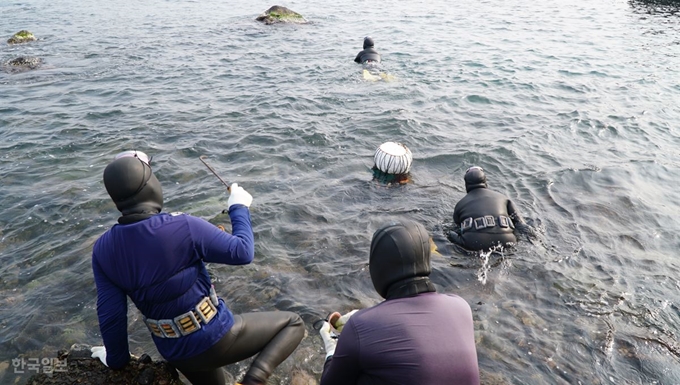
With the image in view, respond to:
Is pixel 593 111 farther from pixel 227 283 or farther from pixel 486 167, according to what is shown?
pixel 227 283

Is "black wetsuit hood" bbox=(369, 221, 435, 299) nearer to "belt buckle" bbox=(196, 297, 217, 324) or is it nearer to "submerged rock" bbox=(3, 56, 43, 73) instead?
"belt buckle" bbox=(196, 297, 217, 324)

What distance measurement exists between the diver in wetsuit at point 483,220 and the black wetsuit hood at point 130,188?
18.3 feet

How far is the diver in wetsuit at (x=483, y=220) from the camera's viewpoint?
768cm

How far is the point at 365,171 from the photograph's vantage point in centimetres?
1081

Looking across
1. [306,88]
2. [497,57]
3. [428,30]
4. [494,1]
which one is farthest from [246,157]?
[494,1]

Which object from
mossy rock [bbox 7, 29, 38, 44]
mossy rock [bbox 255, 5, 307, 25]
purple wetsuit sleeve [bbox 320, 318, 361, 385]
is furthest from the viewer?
mossy rock [bbox 255, 5, 307, 25]

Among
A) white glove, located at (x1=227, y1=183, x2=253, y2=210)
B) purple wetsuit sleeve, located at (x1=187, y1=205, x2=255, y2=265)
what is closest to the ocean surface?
purple wetsuit sleeve, located at (x1=187, y1=205, x2=255, y2=265)

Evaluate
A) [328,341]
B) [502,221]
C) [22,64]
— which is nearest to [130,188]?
[328,341]

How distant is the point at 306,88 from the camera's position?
16.4m

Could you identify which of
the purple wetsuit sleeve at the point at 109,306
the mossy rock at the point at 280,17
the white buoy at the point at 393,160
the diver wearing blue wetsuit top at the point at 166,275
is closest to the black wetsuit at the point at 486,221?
the white buoy at the point at 393,160

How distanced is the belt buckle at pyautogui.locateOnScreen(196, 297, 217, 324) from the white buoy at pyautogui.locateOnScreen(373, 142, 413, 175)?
6549mm

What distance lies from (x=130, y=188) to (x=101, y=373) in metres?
2.32

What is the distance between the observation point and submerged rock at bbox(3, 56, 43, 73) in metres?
18.5

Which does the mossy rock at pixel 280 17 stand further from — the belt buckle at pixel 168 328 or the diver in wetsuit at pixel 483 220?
the belt buckle at pixel 168 328
